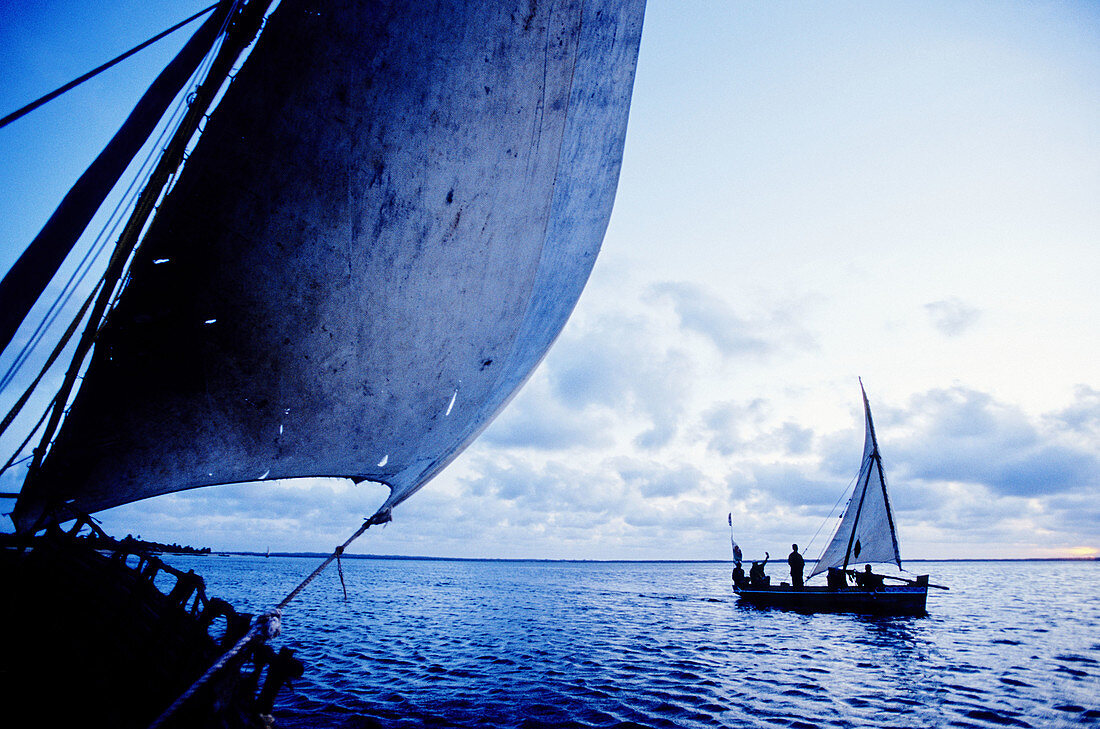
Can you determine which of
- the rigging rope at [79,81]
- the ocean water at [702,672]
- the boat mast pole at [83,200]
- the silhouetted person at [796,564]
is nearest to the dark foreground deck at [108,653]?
the boat mast pole at [83,200]

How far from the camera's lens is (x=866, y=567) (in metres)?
24.3

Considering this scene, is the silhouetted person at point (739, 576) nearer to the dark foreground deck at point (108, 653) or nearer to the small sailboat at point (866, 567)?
the small sailboat at point (866, 567)

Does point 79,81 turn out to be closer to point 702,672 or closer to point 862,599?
point 702,672

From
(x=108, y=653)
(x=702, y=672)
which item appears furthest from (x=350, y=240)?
(x=702, y=672)

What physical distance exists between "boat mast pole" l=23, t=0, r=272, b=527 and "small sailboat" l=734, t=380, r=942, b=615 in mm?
28373

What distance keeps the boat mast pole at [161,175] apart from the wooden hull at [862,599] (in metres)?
28.4

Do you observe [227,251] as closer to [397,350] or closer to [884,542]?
[397,350]

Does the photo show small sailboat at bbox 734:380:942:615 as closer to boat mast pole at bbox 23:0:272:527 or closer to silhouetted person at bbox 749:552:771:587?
silhouetted person at bbox 749:552:771:587

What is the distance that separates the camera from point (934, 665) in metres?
14.1

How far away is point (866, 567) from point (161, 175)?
30.4 metres

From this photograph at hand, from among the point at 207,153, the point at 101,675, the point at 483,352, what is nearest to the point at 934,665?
the point at 483,352

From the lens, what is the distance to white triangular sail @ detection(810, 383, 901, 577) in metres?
23.9

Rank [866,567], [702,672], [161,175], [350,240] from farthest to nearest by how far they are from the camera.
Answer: [866,567]
[702,672]
[350,240]
[161,175]

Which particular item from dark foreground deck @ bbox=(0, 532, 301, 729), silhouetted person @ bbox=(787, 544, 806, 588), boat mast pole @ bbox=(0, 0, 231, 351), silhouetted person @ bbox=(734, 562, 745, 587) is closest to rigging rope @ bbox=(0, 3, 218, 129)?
boat mast pole @ bbox=(0, 0, 231, 351)
